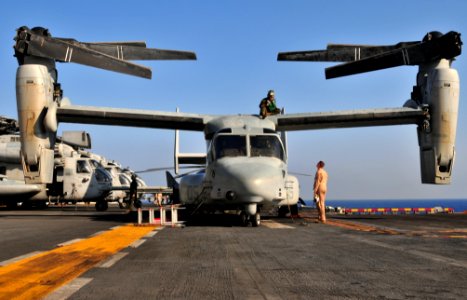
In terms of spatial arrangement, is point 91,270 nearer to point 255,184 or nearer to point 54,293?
point 54,293

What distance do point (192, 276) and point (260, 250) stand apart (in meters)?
2.69

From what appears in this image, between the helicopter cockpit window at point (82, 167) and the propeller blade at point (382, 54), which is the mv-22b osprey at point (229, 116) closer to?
the propeller blade at point (382, 54)

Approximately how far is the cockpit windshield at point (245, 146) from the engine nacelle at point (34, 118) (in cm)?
696

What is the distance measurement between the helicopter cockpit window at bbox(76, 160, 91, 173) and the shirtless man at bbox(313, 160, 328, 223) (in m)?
21.2

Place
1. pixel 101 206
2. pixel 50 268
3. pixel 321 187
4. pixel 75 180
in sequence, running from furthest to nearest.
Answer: pixel 101 206, pixel 75 180, pixel 321 187, pixel 50 268

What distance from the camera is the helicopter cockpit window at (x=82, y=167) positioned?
32625 mm

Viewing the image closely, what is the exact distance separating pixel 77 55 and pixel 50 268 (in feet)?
46.9

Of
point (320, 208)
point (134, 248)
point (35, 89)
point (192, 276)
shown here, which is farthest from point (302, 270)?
point (35, 89)

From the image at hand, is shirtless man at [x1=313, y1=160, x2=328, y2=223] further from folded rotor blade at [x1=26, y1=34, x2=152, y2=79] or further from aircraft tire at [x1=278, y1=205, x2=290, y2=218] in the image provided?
folded rotor blade at [x1=26, y1=34, x2=152, y2=79]

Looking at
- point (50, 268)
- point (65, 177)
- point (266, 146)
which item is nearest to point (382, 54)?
point (266, 146)

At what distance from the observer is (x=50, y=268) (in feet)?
18.7

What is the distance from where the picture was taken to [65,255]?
6941mm

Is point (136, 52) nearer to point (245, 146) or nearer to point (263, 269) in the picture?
point (245, 146)

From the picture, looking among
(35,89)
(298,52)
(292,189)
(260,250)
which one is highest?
(298,52)
